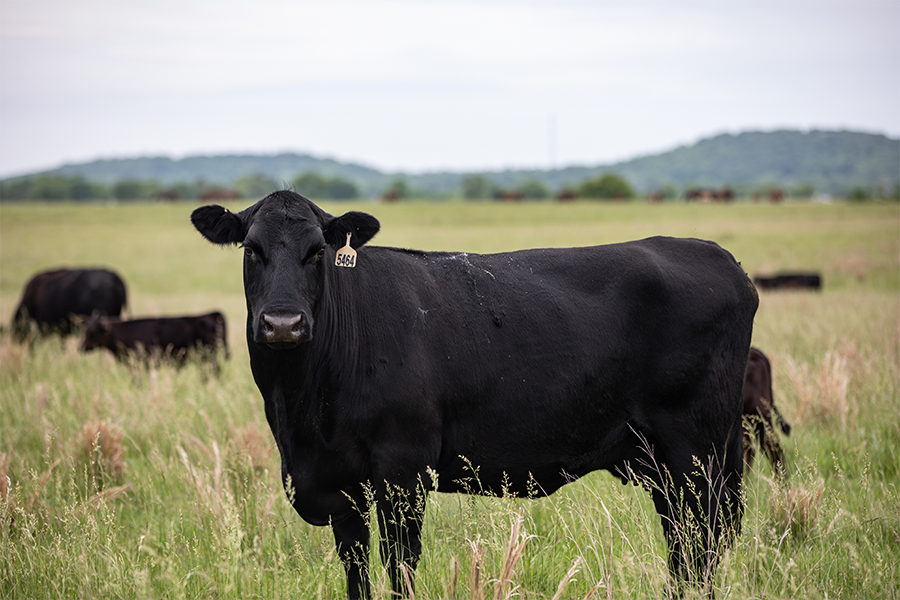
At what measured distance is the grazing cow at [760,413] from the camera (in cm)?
578

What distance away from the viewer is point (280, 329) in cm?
332

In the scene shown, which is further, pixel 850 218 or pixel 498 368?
pixel 850 218

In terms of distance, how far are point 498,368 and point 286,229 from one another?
1384 millimetres

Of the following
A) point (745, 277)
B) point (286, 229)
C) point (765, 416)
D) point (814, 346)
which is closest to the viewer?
point (286, 229)

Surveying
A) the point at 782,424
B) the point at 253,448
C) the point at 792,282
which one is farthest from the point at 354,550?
the point at 792,282

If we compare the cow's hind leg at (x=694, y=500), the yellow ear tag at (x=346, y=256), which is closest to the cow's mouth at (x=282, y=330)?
the yellow ear tag at (x=346, y=256)

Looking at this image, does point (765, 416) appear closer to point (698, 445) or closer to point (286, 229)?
point (698, 445)

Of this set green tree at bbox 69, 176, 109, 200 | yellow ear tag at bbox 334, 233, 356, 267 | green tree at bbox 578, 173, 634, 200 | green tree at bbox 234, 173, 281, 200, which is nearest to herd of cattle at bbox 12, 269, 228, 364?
yellow ear tag at bbox 334, 233, 356, 267

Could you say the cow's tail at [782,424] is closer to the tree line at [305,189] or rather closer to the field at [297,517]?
the field at [297,517]

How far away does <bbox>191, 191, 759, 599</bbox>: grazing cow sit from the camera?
11.9 feet

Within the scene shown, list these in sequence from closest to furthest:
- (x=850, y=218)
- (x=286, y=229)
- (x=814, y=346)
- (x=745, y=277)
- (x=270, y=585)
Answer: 1. (x=286, y=229)
2. (x=270, y=585)
3. (x=745, y=277)
4. (x=814, y=346)
5. (x=850, y=218)

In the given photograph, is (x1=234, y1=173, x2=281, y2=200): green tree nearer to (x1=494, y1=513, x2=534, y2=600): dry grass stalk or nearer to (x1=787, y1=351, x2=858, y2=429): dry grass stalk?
(x1=787, y1=351, x2=858, y2=429): dry grass stalk

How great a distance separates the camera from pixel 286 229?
365 centimetres

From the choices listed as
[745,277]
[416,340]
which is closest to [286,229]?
[416,340]
